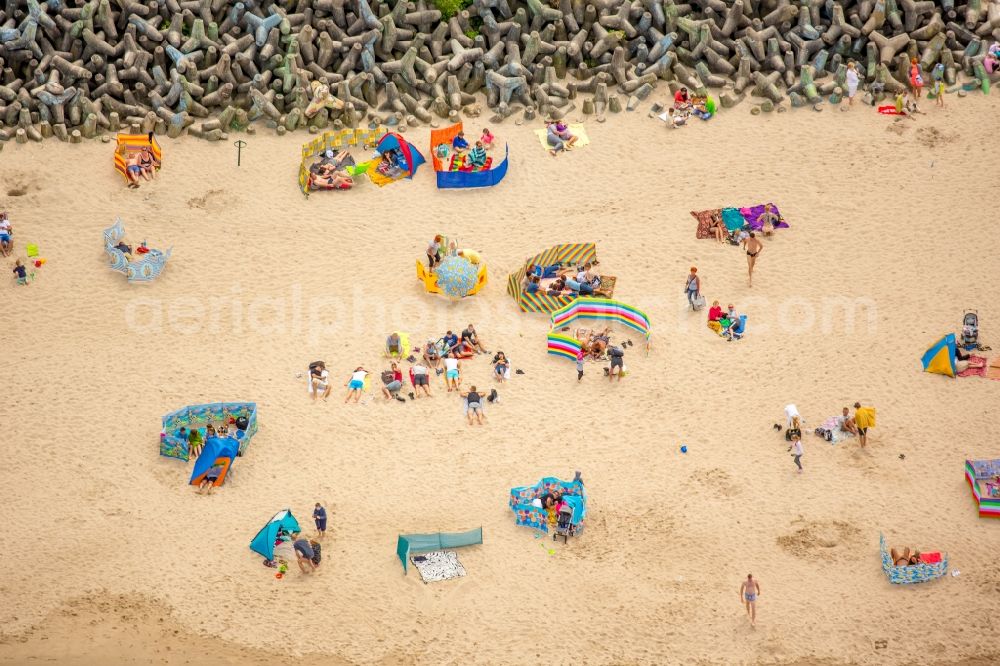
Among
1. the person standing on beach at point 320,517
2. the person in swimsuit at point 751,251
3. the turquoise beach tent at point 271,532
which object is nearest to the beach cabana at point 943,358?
the person in swimsuit at point 751,251

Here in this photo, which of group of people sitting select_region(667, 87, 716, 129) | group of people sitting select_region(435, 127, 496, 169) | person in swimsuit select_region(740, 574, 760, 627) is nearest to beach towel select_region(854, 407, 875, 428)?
person in swimsuit select_region(740, 574, 760, 627)

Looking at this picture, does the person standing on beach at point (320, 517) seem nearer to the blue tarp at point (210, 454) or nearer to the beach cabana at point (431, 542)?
the beach cabana at point (431, 542)

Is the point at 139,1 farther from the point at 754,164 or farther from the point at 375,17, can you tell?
the point at 754,164

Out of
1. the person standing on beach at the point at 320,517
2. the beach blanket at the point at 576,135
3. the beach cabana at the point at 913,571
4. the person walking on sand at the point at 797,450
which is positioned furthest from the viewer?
the beach blanket at the point at 576,135

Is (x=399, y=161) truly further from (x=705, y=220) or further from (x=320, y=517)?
(x=320, y=517)

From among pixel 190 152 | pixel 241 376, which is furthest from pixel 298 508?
pixel 190 152

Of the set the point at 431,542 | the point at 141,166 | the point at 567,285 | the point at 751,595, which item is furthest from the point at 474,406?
the point at 141,166

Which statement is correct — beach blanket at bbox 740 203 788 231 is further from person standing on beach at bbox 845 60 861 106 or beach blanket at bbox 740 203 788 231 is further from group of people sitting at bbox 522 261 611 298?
person standing on beach at bbox 845 60 861 106
